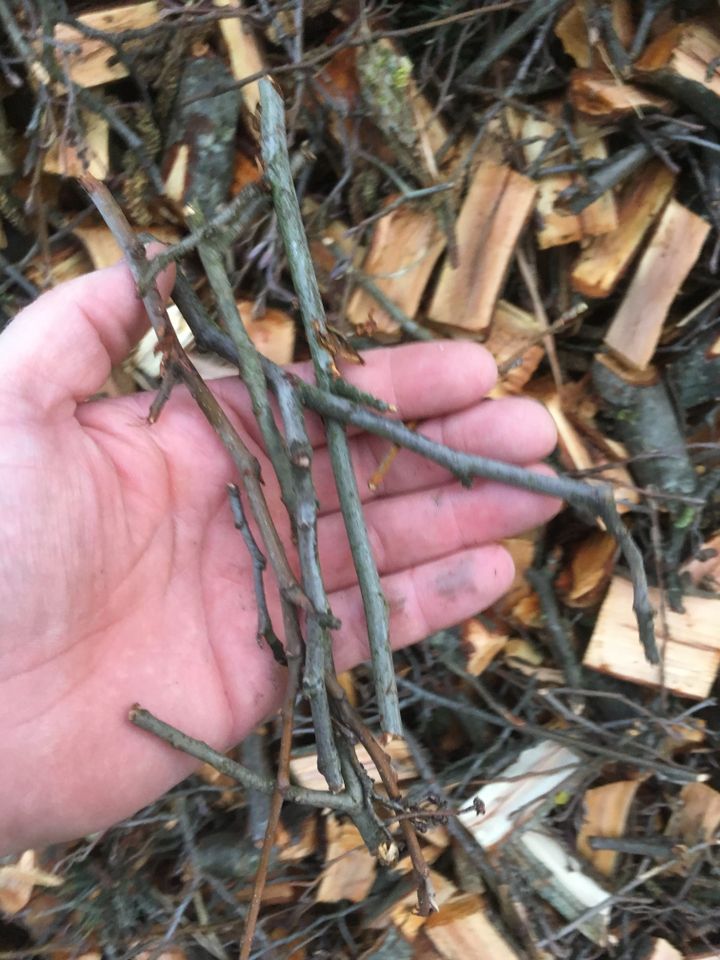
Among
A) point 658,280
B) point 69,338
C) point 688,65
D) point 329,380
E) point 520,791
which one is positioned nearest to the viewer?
point 69,338

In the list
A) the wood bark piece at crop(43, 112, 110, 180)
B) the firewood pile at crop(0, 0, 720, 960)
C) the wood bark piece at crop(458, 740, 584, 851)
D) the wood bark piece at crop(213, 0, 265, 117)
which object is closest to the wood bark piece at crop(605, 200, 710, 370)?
the firewood pile at crop(0, 0, 720, 960)

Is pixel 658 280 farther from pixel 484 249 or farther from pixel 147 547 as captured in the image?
pixel 147 547

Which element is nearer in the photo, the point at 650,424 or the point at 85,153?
the point at 85,153

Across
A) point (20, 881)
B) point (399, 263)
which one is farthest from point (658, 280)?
point (20, 881)

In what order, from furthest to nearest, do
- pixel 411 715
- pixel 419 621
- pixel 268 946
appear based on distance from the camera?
pixel 411 715
pixel 268 946
pixel 419 621

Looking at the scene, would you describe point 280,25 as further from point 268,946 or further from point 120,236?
point 268,946

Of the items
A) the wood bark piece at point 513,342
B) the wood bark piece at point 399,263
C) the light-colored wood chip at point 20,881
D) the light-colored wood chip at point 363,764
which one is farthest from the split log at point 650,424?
the light-colored wood chip at point 20,881

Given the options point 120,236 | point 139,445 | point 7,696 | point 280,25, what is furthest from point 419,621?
point 280,25
